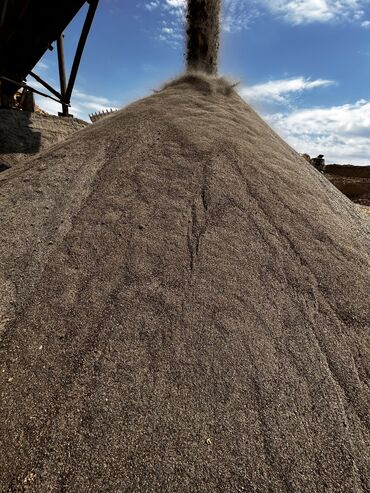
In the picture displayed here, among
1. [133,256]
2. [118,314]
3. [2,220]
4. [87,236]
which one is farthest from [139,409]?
[2,220]

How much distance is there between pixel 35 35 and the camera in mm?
4406

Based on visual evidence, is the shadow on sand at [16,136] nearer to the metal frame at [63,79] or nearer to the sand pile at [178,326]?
the metal frame at [63,79]

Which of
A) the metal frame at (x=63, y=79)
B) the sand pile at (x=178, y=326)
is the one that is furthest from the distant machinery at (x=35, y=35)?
the sand pile at (x=178, y=326)

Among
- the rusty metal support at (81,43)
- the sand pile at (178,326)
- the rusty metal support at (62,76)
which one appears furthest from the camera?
the rusty metal support at (62,76)

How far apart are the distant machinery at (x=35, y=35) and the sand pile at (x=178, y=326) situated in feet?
7.97

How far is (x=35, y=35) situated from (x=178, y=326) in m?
4.55

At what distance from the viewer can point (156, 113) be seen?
283 centimetres

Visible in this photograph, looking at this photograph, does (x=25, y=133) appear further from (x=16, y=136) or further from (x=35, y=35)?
(x=35, y=35)

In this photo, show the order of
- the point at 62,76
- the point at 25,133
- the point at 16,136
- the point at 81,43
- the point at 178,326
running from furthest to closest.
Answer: the point at 62,76
the point at 81,43
the point at 25,133
the point at 16,136
the point at 178,326

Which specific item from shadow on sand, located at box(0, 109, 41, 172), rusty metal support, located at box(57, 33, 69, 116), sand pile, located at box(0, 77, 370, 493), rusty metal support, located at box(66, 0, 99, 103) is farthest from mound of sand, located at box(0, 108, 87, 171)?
sand pile, located at box(0, 77, 370, 493)

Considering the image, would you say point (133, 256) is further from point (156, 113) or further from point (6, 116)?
point (6, 116)

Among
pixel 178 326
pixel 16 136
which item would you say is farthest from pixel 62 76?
pixel 178 326

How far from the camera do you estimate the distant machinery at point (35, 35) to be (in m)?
3.84

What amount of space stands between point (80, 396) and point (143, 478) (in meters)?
0.33
